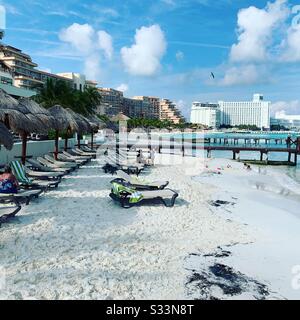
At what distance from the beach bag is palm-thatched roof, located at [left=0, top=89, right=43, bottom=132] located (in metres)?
3.39

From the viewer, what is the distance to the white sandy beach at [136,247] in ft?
15.0

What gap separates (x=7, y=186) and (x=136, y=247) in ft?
13.4

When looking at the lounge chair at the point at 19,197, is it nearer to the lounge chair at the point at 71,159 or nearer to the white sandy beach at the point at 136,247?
the white sandy beach at the point at 136,247

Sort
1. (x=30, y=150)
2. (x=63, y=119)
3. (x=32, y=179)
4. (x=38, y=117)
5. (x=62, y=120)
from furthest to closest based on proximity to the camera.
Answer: (x=30, y=150), (x=63, y=119), (x=62, y=120), (x=38, y=117), (x=32, y=179)

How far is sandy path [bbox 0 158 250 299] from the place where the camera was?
14.9ft

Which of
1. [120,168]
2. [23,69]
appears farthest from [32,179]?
[23,69]

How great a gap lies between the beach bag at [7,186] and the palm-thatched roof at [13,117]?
3.39m

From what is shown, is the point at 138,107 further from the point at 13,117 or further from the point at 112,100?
the point at 13,117

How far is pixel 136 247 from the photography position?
6020 mm

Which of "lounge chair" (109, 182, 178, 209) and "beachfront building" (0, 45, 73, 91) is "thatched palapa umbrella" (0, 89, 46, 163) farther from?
"beachfront building" (0, 45, 73, 91)

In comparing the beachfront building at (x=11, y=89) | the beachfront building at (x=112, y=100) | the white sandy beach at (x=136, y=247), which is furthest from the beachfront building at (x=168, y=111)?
the white sandy beach at (x=136, y=247)

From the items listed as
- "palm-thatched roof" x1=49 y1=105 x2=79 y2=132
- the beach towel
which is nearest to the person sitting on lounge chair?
the beach towel

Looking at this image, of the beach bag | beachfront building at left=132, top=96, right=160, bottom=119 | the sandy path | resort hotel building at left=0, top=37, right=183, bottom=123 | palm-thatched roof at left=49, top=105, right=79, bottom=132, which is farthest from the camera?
beachfront building at left=132, top=96, right=160, bottom=119

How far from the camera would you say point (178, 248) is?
20.2ft
